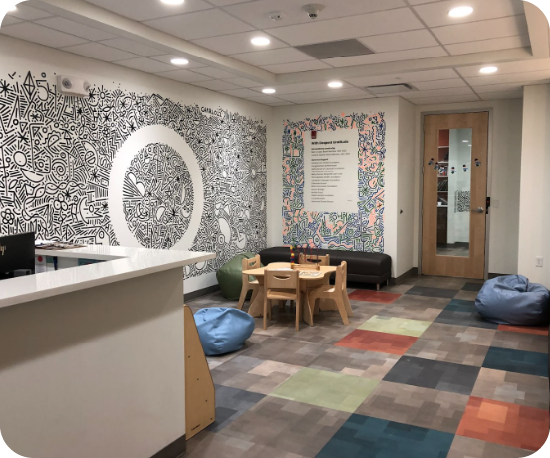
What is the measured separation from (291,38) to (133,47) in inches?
56.8

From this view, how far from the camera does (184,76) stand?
597 cm

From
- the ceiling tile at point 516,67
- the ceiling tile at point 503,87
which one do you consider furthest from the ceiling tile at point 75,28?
the ceiling tile at point 503,87

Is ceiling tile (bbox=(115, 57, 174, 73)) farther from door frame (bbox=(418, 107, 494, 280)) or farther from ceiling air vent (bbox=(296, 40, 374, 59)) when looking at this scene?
door frame (bbox=(418, 107, 494, 280))

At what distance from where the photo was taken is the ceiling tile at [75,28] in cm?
397

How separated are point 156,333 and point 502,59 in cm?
440

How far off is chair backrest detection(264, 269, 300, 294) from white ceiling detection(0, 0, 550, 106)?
2.22m

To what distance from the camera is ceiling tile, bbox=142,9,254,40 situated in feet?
13.3

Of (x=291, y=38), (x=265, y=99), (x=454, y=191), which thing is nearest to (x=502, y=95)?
(x=454, y=191)

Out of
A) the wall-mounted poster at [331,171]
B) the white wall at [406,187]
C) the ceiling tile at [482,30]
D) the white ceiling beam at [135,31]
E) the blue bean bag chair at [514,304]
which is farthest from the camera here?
the wall-mounted poster at [331,171]

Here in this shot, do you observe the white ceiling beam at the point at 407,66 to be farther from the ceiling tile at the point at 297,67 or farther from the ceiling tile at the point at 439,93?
the ceiling tile at the point at 439,93

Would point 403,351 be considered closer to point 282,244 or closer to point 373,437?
point 373,437

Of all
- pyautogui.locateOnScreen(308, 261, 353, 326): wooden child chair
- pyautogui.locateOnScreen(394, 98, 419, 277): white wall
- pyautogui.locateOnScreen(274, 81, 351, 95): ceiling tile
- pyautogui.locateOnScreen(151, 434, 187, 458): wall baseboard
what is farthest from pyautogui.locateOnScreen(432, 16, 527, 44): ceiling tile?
pyautogui.locateOnScreen(151, 434, 187, 458): wall baseboard

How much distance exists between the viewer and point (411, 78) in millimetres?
6125

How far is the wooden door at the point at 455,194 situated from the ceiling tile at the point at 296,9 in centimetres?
466
